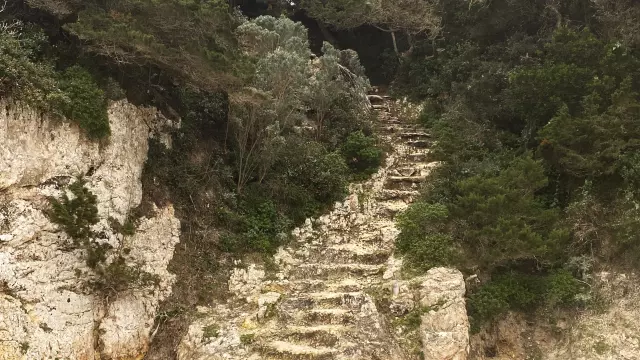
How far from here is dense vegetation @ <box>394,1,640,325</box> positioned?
8953 millimetres

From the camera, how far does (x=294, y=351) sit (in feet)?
25.4

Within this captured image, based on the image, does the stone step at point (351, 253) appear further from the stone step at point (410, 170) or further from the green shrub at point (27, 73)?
the green shrub at point (27, 73)

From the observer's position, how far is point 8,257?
717cm

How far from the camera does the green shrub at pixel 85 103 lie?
8.31 m

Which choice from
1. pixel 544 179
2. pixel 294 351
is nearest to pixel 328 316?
pixel 294 351

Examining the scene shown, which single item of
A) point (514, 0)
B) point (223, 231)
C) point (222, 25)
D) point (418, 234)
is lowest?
point (223, 231)

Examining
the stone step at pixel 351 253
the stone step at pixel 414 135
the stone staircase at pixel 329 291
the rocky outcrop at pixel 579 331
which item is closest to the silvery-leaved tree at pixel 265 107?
the stone staircase at pixel 329 291

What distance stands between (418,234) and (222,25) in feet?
17.7

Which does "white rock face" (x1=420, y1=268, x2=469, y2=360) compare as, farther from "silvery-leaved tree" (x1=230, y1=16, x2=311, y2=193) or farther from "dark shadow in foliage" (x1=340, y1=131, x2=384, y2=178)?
"dark shadow in foliage" (x1=340, y1=131, x2=384, y2=178)

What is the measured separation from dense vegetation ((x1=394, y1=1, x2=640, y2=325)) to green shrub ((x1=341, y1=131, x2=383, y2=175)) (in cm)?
166

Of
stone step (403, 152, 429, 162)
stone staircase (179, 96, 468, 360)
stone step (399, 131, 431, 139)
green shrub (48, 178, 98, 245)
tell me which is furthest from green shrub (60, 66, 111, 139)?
stone step (399, 131, 431, 139)

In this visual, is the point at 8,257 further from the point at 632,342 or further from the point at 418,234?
the point at 632,342

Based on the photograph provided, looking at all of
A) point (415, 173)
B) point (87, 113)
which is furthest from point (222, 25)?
point (415, 173)

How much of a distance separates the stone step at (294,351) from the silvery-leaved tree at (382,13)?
12087 millimetres
